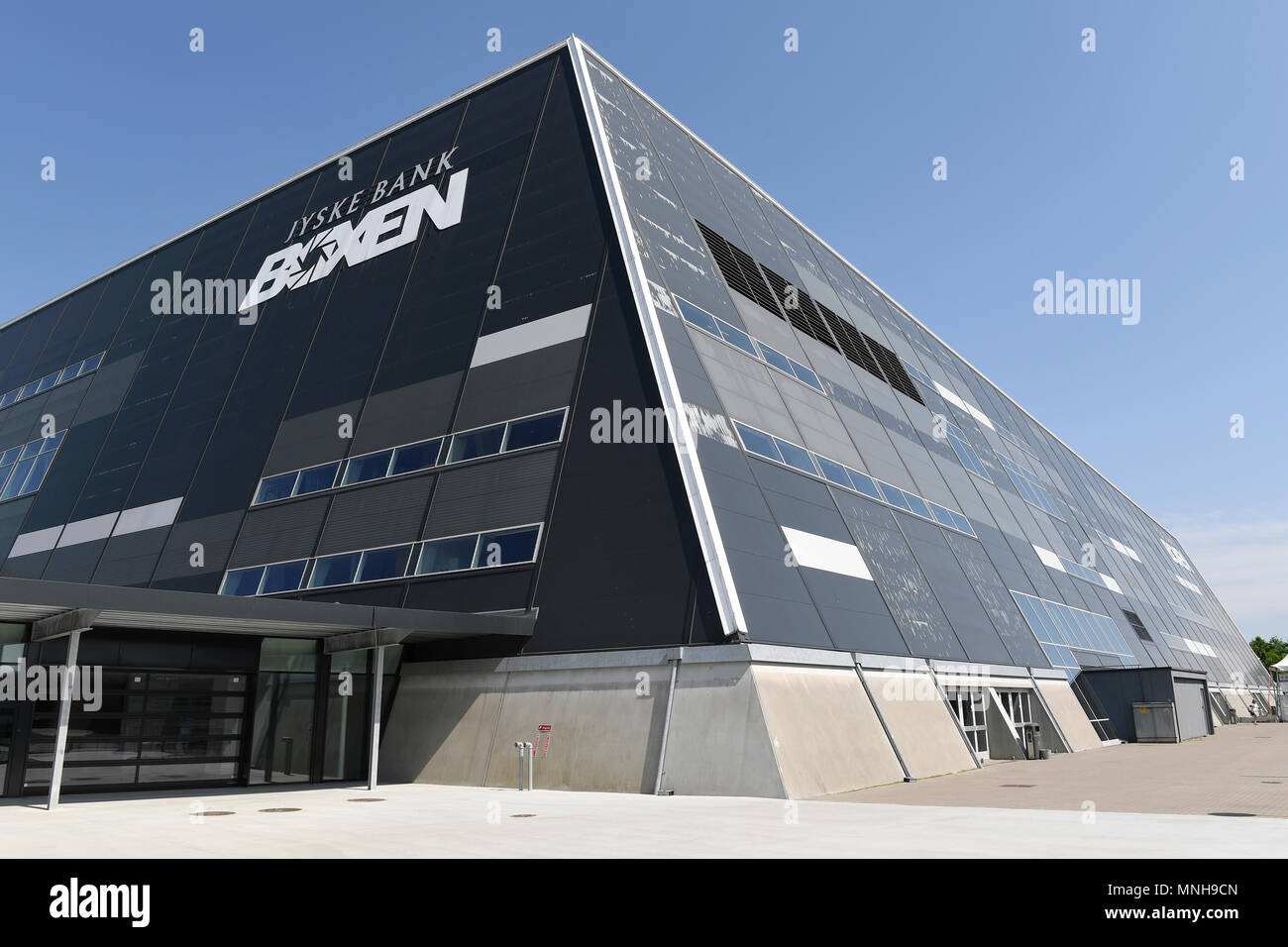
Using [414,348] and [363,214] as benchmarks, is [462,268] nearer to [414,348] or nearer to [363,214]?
[414,348]

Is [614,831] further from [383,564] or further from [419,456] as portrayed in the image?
[419,456]

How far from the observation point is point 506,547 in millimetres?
21984

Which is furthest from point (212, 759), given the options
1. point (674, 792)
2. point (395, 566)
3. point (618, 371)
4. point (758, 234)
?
point (758, 234)

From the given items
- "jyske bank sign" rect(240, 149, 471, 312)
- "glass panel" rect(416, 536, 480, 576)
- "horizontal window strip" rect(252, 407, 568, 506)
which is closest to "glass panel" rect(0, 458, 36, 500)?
"jyske bank sign" rect(240, 149, 471, 312)

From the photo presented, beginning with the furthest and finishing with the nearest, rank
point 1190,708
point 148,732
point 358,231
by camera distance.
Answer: point 1190,708
point 358,231
point 148,732

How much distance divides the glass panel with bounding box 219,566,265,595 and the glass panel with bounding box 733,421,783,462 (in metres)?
14.8

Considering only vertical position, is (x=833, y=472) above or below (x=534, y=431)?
below

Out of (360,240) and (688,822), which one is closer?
(688,822)

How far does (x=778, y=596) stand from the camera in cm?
1977

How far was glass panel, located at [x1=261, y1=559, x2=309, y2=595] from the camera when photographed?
83.8ft

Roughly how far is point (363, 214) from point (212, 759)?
2113 cm

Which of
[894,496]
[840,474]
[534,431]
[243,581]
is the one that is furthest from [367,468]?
[894,496]

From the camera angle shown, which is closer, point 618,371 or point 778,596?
point 778,596

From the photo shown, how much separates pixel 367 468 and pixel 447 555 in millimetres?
5188
